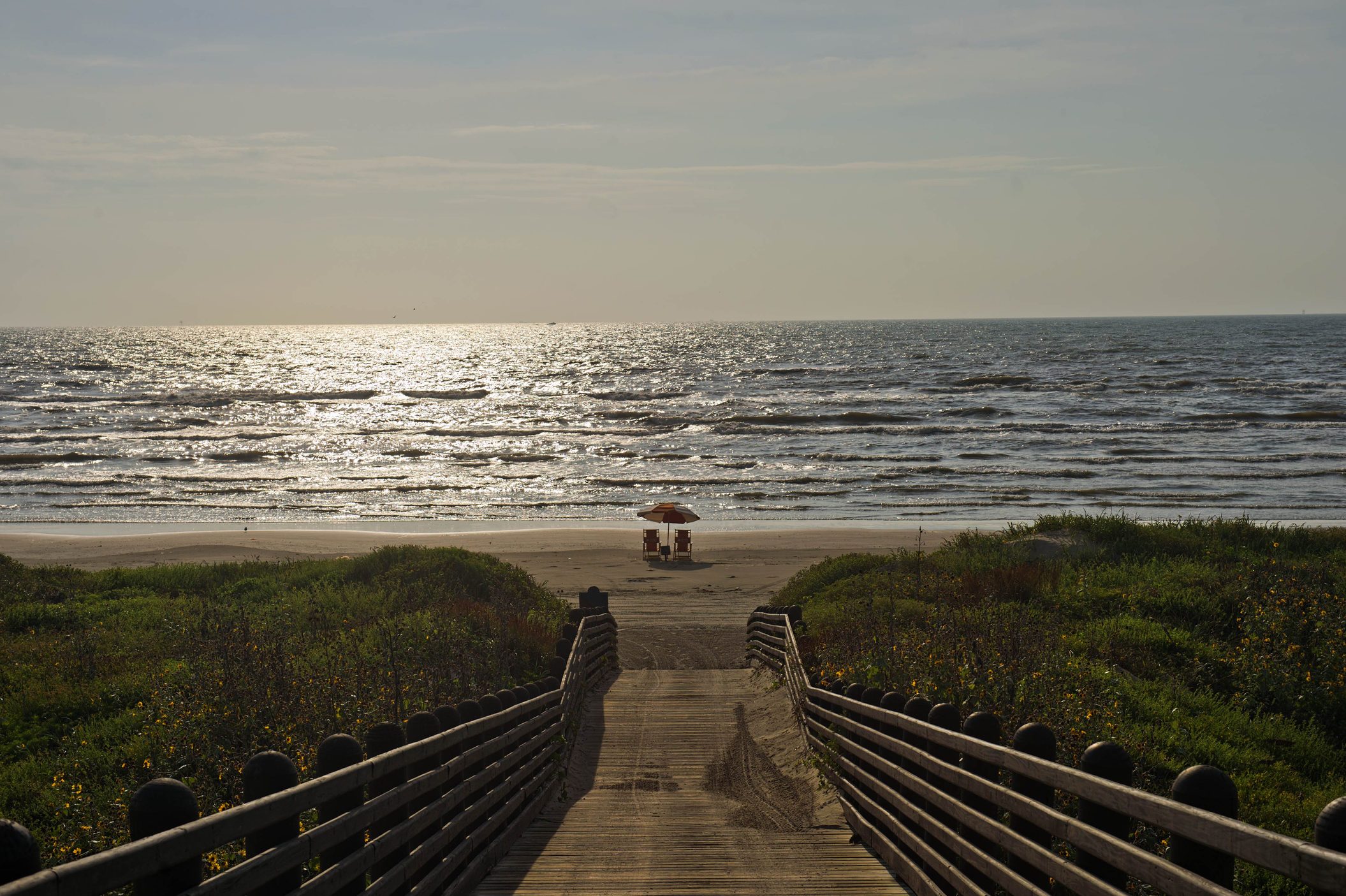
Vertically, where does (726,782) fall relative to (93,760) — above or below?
below

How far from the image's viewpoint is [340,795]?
4266 millimetres

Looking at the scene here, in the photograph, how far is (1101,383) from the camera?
3204 inches

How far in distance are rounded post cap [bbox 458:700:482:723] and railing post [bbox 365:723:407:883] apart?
1303mm


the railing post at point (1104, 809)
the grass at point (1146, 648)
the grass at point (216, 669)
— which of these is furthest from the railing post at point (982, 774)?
the grass at point (216, 669)

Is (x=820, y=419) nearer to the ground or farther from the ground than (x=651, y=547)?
farther from the ground

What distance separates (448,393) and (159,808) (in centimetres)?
8833

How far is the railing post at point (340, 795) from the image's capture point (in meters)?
4.28

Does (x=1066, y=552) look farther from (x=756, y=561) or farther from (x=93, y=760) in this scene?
(x=93, y=760)

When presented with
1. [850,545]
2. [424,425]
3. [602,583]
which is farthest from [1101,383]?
[602,583]

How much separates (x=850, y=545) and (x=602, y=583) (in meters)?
7.79

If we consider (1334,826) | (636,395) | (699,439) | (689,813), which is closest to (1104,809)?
(1334,826)

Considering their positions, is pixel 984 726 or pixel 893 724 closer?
pixel 984 726

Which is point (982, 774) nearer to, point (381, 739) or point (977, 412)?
point (381, 739)

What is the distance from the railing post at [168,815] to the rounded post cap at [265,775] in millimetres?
588
